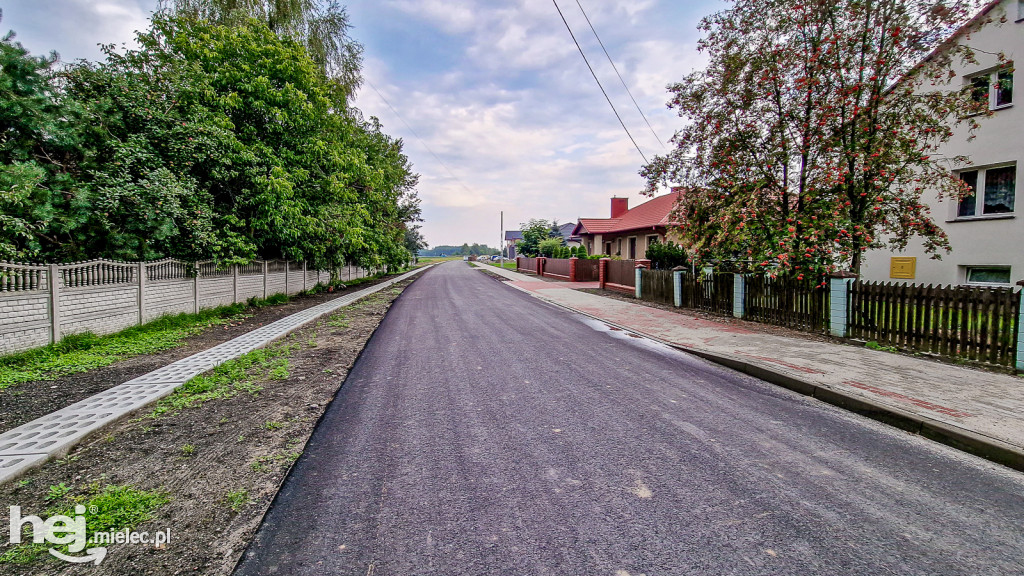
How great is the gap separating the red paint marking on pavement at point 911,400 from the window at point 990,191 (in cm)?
1114

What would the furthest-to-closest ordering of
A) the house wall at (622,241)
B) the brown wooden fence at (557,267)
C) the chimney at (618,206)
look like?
1. the chimney at (618,206)
2. the brown wooden fence at (557,267)
3. the house wall at (622,241)

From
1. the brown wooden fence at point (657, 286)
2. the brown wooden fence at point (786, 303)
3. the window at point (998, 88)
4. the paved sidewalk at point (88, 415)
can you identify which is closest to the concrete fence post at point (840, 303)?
the brown wooden fence at point (786, 303)

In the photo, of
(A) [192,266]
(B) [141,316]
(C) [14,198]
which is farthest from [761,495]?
(A) [192,266]

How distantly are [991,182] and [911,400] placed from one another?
12398 mm

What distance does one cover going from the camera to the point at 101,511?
2.45 m

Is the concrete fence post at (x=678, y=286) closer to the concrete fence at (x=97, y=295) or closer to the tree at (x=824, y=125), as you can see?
the tree at (x=824, y=125)

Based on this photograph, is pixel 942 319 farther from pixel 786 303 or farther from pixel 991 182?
pixel 991 182

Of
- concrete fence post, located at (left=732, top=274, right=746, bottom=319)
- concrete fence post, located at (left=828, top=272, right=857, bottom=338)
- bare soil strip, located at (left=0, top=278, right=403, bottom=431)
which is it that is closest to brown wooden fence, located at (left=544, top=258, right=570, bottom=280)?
concrete fence post, located at (left=732, top=274, right=746, bottom=319)

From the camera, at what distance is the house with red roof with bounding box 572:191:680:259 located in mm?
24094

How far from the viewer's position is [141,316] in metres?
8.23

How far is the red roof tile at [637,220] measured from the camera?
79.6 ft

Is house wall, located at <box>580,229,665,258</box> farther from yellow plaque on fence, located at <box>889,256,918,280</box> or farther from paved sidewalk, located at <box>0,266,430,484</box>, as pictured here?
paved sidewalk, located at <box>0,266,430,484</box>

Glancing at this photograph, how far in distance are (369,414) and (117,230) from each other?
25.1ft

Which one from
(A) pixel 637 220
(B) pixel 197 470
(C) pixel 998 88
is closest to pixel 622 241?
(A) pixel 637 220
